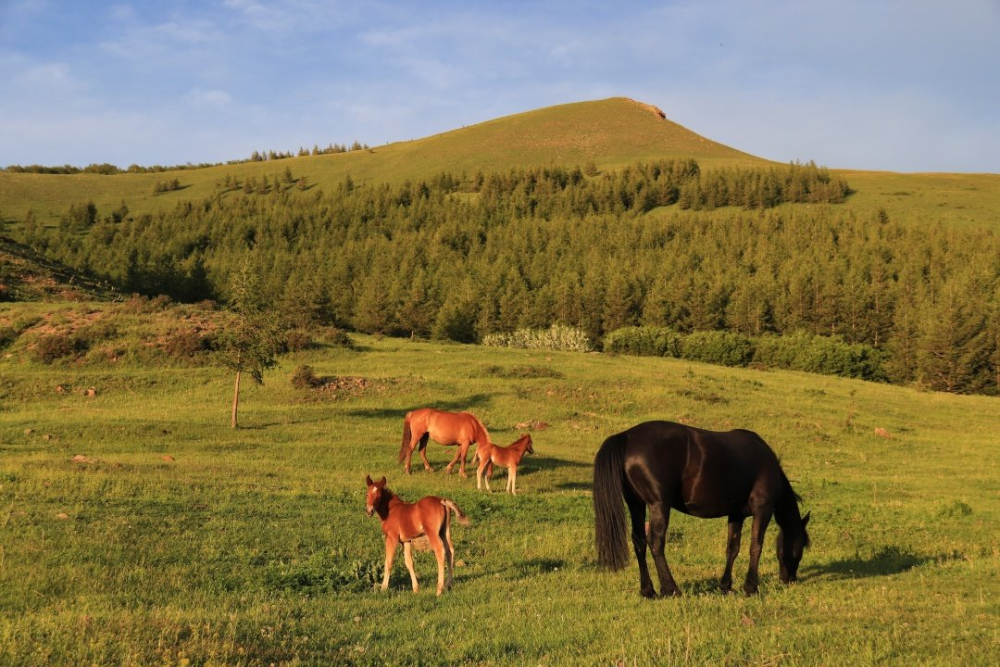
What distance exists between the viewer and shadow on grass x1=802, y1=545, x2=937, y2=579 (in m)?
11.9

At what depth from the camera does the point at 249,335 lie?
35812 mm

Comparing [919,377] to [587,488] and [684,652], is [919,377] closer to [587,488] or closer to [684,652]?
[587,488]

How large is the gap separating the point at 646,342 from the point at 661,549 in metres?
73.2

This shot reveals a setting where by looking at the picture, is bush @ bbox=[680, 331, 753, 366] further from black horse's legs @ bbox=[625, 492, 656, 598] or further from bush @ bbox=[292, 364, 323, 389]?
black horse's legs @ bbox=[625, 492, 656, 598]

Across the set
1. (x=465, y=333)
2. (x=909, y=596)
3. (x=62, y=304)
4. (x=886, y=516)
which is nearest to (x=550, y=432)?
(x=886, y=516)

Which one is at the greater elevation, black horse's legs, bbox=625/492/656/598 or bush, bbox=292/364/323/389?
black horse's legs, bbox=625/492/656/598

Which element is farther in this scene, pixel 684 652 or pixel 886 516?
pixel 886 516

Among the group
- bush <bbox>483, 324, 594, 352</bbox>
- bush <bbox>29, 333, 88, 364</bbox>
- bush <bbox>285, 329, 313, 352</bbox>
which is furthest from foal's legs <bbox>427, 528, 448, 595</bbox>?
bush <bbox>483, 324, 594, 352</bbox>

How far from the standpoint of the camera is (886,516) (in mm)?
19297

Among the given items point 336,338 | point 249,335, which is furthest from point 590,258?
point 249,335

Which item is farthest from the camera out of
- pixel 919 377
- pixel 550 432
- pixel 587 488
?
pixel 919 377

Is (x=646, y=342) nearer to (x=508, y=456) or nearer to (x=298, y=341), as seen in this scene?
(x=298, y=341)

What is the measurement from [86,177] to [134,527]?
21827 cm

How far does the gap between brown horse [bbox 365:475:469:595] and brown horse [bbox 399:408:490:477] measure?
12247 millimetres
